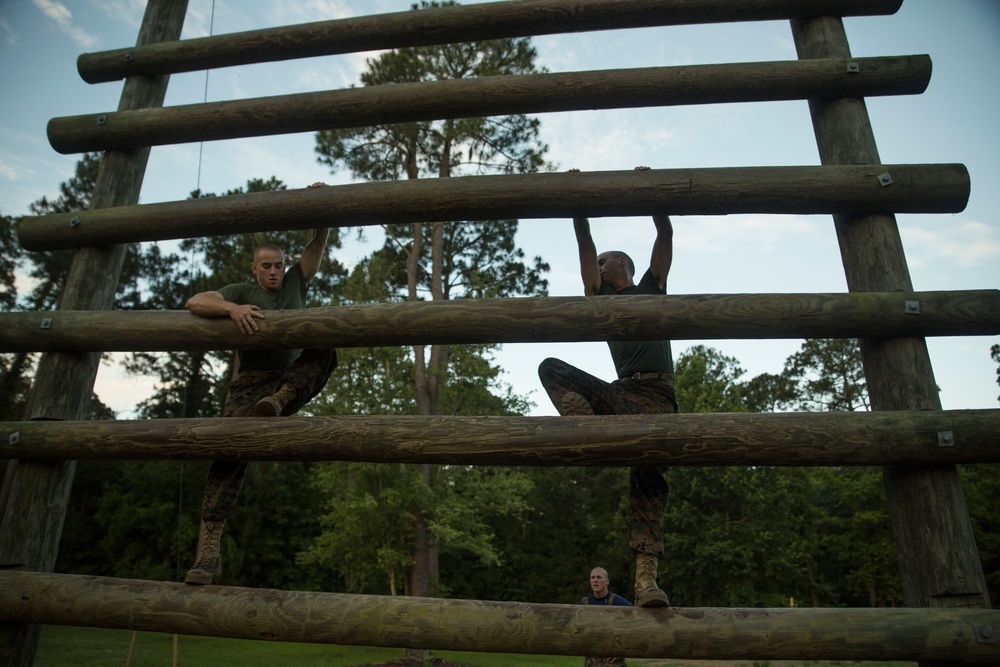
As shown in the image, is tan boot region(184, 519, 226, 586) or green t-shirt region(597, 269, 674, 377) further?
green t-shirt region(597, 269, 674, 377)

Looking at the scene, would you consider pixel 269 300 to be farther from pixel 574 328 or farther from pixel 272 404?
pixel 574 328

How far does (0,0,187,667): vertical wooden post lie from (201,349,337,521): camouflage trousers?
101 cm

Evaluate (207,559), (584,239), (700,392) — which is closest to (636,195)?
(584,239)

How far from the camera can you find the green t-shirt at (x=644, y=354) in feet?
14.2

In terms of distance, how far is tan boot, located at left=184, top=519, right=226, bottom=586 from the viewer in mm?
3808

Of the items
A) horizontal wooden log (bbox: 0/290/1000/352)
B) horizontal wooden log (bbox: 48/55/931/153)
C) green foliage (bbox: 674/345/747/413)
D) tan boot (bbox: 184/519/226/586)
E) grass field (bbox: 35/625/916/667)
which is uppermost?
green foliage (bbox: 674/345/747/413)

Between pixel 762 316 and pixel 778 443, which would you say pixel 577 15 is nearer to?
pixel 762 316

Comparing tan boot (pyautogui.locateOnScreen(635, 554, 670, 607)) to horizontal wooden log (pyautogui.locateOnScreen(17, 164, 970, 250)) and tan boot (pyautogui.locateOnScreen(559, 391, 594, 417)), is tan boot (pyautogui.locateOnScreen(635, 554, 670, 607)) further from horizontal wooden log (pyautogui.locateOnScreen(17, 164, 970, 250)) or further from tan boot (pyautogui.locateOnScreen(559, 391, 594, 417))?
horizontal wooden log (pyautogui.locateOnScreen(17, 164, 970, 250))

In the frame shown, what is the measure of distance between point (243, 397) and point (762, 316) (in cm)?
338

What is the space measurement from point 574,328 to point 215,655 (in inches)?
797

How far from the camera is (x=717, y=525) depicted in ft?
92.6

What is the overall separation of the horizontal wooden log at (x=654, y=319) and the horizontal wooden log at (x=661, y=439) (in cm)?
49

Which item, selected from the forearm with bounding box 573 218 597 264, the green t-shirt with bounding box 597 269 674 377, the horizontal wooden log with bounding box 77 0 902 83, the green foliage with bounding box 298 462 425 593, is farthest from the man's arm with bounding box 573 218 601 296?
the green foliage with bounding box 298 462 425 593

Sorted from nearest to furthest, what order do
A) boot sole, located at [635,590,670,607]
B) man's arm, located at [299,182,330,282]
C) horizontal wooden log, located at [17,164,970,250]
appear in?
boot sole, located at [635,590,670,607] < horizontal wooden log, located at [17,164,970,250] < man's arm, located at [299,182,330,282]
